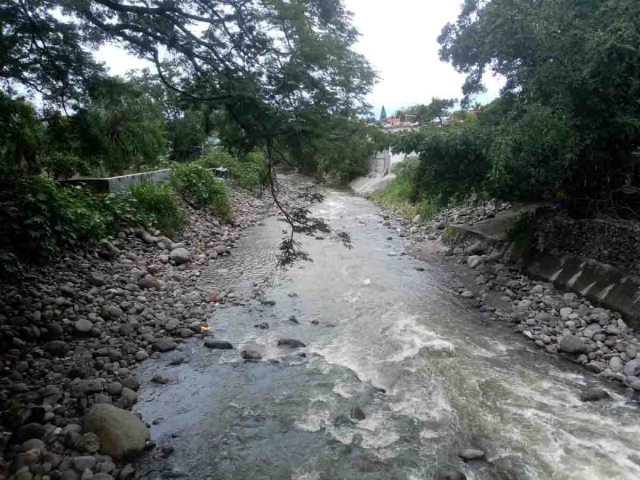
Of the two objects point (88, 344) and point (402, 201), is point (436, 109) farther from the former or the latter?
point (88, 344)

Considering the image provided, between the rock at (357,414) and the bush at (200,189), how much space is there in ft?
31.4

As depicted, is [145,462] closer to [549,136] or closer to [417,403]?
[417,403]

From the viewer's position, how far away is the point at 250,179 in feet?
63.9

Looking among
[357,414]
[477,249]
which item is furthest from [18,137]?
[477,249]

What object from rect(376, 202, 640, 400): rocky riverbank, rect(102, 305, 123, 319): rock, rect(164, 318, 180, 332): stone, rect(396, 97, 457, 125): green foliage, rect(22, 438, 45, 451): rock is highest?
rect(396, 97, 457, 125): green foliage

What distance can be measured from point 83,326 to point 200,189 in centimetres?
811

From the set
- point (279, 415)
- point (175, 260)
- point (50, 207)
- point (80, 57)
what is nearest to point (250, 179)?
point (175, 260)

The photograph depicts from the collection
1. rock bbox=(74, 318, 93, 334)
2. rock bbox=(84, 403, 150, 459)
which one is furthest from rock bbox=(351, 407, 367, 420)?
rock bbox=(74, 318, 93, 334)

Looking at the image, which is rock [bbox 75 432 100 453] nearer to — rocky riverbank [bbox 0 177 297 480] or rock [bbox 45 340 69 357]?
rocky riverbank [bbox 0 177 297 480]

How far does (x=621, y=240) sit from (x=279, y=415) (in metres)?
6.29

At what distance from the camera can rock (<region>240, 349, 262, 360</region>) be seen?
5676mm

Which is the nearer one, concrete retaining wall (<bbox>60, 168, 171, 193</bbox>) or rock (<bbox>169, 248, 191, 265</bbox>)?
rock (<bbox>169, 248, 191, 265</bbox>)

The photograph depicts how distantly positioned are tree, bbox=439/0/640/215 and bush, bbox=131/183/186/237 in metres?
7.95

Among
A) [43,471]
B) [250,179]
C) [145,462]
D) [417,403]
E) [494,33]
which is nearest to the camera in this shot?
[43,471]
